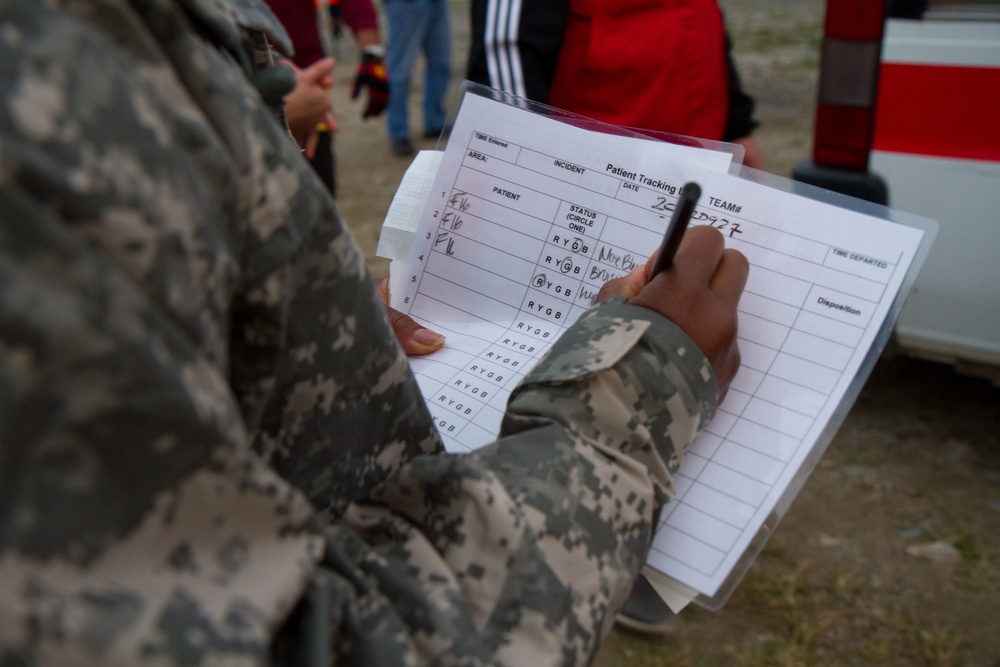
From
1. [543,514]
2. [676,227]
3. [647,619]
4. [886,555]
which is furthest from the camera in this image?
[886,555]

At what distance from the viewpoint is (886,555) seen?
1.94 m

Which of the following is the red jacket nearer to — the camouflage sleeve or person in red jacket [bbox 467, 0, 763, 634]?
person in red jacket [bbox 467, 0, 763, 634]

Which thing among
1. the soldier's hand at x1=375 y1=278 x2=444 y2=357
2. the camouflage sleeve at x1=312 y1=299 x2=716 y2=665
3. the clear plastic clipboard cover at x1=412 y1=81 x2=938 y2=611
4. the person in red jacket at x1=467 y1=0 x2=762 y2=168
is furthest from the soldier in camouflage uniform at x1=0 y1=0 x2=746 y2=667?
the person in red jacket at x1=467 y1=0 x2=762 y2=168

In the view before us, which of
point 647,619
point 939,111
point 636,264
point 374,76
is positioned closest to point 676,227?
point 636,264

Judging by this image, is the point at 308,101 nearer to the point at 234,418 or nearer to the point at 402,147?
the point at 234,418

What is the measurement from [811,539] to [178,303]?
190cm

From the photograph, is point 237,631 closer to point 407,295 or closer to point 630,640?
point 407,295

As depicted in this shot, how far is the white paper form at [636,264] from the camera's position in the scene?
0.85 m

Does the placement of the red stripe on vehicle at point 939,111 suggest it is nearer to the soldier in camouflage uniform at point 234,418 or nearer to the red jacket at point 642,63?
the red jacket at point 642,63

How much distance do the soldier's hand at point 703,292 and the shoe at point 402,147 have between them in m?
4.71

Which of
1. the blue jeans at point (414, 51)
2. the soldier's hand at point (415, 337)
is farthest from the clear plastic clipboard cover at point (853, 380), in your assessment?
the blue jeans at point (414, 51)

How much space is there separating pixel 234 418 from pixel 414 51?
16.5ft

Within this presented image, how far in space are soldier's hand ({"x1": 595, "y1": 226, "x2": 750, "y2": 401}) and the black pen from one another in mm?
13

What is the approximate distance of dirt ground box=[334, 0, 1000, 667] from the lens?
1716 mm
